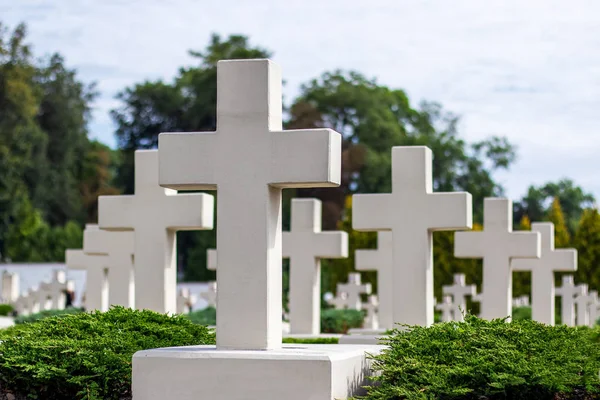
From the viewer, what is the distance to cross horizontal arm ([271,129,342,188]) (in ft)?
25.2

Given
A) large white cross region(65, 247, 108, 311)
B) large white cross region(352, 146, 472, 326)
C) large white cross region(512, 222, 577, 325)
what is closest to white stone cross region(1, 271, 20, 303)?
large white cross region(65, 247, 108, 311)

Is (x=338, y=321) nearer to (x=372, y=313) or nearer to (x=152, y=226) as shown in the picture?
(x=372, y=313)

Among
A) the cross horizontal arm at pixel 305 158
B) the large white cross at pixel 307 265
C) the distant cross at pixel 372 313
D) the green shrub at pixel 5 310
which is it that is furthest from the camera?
the green shrub at pixel 5 310

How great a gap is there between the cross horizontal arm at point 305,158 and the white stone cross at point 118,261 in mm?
6826

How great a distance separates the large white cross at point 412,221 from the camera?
11320 millimetres

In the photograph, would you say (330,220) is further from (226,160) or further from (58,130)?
(226,160)

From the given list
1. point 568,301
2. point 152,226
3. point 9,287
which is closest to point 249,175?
point 152,226

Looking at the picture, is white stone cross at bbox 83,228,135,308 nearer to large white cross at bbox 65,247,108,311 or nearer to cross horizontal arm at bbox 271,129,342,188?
large white cross at bbox 65,247,108,311

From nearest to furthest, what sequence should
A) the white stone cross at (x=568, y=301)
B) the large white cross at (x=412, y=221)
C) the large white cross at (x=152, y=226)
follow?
the large white cross at (x=412, y=221) → the large white cross at (x=152, y=226) → the white stone cross at (x=568, y=301)

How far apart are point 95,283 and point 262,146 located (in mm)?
9906

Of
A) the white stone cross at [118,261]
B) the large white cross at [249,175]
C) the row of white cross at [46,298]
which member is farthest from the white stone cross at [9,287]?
the large white cross at [249,175]

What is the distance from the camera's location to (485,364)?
7.18 meters

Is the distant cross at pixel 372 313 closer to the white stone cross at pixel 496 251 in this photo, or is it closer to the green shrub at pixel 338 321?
the green shrub at pixel 338 321

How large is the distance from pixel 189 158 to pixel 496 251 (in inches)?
268
